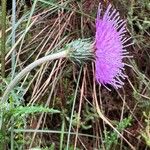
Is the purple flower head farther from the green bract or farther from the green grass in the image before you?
the green grass

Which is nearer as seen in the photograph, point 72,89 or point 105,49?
point 105,49

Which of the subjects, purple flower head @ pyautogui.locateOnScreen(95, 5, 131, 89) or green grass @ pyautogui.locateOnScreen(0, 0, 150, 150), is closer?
purple flower head @ pyautogui.locateOnScreen(95, 5, 131, 89)

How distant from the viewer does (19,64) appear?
1.76 meters

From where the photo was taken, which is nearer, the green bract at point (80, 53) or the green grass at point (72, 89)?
the green bract at point (80, 53)

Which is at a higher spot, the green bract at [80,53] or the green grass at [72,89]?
the green bract at [80,53]

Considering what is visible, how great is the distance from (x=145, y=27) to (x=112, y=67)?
2.51 ft

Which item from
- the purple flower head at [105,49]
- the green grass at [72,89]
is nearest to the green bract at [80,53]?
the purple flower head at [105,49]

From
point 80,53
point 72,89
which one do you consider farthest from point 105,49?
point 72,89

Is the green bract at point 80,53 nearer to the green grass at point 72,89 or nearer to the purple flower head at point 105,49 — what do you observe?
the purple flower head at point 105,49

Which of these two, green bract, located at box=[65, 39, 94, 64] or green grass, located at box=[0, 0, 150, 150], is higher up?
green bract, located at box=[65, 39, 94, 64]

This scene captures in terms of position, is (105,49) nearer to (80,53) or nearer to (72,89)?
(80,53)

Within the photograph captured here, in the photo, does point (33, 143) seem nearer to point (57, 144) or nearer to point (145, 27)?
point (57, 144)

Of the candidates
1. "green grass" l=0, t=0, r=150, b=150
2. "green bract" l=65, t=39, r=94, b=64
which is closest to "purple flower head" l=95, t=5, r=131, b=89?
"green bract" l=65, t=39, r=94, b=64

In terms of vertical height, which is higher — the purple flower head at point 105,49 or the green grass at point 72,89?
the purple flower head at point 105,49
